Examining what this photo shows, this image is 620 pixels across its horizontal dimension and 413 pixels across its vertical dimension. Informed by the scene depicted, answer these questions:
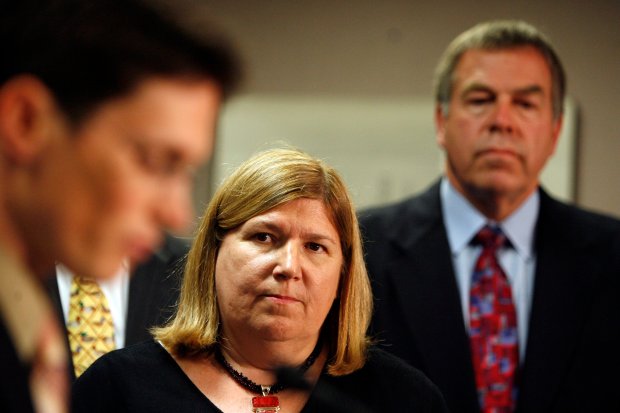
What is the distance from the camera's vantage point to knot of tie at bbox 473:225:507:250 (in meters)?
2.21

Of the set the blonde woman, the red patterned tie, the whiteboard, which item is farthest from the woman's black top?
the whiteboard

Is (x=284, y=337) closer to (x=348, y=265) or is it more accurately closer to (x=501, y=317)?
(x=348, y=265)

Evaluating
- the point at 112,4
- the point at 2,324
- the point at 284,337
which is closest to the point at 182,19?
the point at 112,4

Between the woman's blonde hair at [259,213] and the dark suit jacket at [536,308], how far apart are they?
0.24m

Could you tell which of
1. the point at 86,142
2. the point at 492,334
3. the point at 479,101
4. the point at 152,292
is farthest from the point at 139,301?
the point at 86,142

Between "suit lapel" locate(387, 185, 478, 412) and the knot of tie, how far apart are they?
82 millimetres

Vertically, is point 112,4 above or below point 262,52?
below

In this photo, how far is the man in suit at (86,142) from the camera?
0.71 m

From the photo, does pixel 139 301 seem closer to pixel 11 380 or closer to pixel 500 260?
pixel 500 260

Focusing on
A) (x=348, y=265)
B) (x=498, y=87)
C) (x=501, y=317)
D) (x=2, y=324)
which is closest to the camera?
(x=2, y=324)

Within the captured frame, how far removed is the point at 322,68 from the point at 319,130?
8.8 inches

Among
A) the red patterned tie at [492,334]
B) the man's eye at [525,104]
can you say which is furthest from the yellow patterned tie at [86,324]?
the man's eye at [525,104]

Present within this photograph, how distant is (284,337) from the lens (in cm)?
162

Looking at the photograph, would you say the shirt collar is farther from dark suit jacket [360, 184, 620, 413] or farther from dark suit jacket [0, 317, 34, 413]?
dark suit jacket [0, 317, 34, 413]
